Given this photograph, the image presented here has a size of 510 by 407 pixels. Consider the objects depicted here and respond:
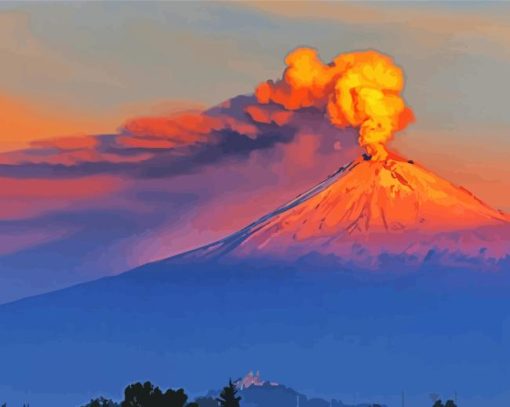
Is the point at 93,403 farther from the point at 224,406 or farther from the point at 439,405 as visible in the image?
the point at 439,405

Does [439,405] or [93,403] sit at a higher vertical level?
[439,405]

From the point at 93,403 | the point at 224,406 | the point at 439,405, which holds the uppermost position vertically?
the point at 439,405

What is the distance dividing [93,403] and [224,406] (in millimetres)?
16952

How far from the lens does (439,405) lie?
149125mm

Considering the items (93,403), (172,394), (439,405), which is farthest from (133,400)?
(439,405)

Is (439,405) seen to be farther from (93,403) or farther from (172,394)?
(172,394)

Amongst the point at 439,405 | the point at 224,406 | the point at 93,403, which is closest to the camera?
the point at 224,406

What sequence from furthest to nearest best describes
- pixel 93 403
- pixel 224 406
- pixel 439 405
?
pixel 439 405
pixel 93 403
pixel 224 406

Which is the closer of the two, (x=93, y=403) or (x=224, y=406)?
(x=224, y=406)

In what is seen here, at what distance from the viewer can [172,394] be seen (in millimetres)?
96125

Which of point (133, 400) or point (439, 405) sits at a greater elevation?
point (439, 405)

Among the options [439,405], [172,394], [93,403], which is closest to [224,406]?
[172,394]

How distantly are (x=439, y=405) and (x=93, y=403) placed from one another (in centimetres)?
4241

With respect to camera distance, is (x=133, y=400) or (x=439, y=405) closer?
(x=133, y=400)
